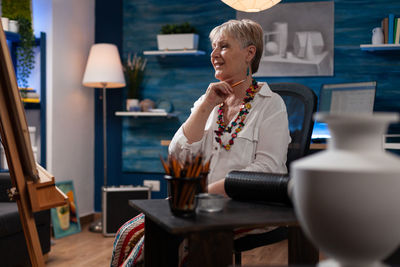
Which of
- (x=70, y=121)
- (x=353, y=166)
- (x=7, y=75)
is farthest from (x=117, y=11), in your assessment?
(x=353, y=166)

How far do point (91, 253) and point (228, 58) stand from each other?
2.10 meters

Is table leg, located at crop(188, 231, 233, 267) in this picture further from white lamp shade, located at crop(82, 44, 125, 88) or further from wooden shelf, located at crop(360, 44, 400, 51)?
white lamp shade, located at crop(82, 44, 125, 88)

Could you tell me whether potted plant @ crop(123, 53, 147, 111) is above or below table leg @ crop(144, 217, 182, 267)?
above

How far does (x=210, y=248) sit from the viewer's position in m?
1.04

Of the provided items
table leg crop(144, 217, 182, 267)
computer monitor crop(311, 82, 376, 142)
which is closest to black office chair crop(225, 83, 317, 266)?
table leg crop(144, 217, 182, 267)

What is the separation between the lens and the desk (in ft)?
3.39

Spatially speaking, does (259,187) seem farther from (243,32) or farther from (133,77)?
(133,77)

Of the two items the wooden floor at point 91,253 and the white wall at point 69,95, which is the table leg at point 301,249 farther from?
the white wall at point 69,95

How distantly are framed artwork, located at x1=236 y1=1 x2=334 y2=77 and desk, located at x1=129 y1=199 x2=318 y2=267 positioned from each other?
3045 millimetres

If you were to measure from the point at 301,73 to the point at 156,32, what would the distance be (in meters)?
1.40

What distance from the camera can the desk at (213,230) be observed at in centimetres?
103

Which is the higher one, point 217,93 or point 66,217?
point 217,93

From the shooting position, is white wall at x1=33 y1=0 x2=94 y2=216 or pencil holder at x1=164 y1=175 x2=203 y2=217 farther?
white wall at x1=33 y1=0 x2=94 y2=216

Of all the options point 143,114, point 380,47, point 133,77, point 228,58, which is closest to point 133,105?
point 143,114
